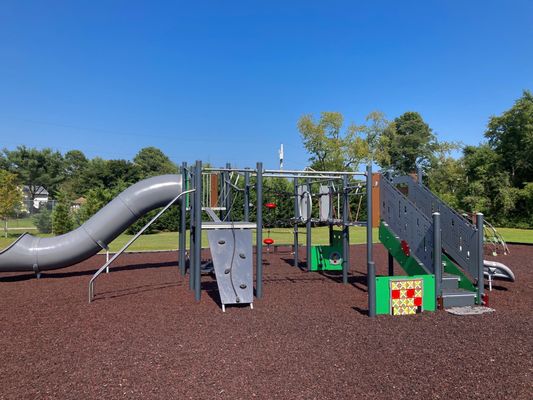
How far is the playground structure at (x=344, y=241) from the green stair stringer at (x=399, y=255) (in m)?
0.02

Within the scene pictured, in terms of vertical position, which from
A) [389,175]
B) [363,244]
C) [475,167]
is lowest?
[363,244]

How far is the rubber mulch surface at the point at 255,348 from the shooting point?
149 inches

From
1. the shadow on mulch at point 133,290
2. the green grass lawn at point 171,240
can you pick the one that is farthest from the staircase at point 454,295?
the green grass lawn at point 171,240

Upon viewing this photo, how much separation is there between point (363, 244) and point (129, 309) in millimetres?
14196

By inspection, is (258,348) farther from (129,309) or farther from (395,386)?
(129,309)

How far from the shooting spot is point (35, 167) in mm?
61469

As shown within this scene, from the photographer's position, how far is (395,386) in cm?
383

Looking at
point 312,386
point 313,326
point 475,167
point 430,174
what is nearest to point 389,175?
point 313,326

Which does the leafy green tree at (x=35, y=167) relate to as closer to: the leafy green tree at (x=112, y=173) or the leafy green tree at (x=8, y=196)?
the leafy green tree at (x=112, y=173)

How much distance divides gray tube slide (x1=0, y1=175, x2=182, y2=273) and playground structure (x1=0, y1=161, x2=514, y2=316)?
21 millimetres

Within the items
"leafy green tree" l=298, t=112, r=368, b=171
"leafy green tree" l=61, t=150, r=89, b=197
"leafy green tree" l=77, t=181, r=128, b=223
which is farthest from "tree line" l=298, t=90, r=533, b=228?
"leafy green tree" l=61, t=150, r=89, b=197

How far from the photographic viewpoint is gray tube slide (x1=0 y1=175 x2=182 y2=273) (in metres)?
9.66

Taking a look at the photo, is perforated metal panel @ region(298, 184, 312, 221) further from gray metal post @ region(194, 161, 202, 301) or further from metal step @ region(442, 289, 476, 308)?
metal step @ region(442, 289, 476, 308)

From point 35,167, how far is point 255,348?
65.9 metres
